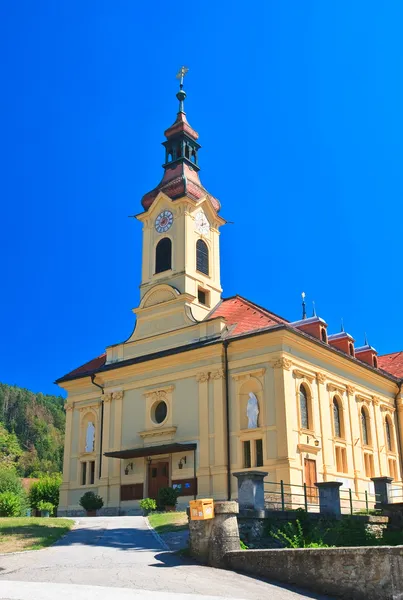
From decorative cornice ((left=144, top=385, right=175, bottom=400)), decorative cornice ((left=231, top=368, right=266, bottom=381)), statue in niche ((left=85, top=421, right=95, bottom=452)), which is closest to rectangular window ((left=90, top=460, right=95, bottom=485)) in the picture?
statue in niche ((left=85, top=421, right=95, bottom=452))

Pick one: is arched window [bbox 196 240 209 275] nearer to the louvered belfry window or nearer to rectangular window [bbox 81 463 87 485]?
the louvered belfry window

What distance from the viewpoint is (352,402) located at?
36688 millimetres

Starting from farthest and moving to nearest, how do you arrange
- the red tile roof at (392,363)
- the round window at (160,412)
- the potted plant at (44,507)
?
the red tile roof at (392,363) < the round window at (160,412) < the potted plant at (44,507)

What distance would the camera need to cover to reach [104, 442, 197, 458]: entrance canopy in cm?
3256

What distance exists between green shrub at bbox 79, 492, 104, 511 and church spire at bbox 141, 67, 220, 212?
57.6 ft

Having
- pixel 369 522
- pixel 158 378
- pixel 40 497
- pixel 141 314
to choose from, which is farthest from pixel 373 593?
pixel 40 497

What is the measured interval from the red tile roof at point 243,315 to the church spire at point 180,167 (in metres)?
6.82

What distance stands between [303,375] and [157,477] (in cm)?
922

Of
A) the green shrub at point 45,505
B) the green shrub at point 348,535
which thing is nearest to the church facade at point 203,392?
the green shrub at point 45,505

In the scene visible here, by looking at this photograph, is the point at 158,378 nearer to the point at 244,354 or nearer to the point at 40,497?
the point at 244,354

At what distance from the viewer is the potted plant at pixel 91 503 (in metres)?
33.8

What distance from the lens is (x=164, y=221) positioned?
1581 inches

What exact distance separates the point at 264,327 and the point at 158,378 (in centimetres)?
696

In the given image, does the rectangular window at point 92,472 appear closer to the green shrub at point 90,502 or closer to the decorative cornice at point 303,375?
the green shrub at point 90,502
